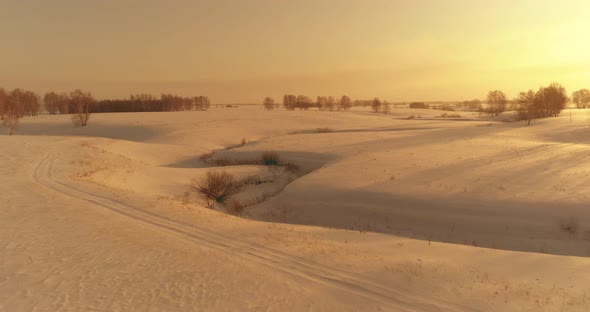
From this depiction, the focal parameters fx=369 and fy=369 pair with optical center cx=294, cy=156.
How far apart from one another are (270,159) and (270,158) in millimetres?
180

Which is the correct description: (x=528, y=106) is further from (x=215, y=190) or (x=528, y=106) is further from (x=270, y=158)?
(x=215, y=190)

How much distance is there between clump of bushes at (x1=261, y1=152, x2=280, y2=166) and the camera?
32.2 m

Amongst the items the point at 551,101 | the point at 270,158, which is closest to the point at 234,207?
the point at 270,158

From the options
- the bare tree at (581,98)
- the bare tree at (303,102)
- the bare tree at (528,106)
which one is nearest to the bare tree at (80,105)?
the bare tree at (528,106)

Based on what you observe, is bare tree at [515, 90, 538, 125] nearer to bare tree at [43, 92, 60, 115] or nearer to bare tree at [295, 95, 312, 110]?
bare tree at [295, 95, 312, 110]

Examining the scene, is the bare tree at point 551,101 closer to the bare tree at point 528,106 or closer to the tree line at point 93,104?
the bare tree at point 528,106

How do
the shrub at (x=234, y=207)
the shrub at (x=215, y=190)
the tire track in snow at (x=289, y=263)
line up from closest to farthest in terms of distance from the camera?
the tire track in snow at (x=289, y=263) < the shrub at (x=234, y=207) < the shrub at (x=215, y=190)

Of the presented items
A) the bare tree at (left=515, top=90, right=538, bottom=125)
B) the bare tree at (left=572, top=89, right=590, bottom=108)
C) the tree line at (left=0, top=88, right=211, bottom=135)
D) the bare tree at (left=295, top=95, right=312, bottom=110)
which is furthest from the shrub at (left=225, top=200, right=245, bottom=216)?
the bare tree at (left=572, top=89, right=590, bottom=108)

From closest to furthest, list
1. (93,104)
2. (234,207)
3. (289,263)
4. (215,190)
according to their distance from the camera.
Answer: (289,263), (234,207), (215,190), (93,104)

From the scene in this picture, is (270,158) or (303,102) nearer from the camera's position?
(270,158)

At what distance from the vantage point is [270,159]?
32.9 meters

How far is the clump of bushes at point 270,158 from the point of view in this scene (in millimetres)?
32234

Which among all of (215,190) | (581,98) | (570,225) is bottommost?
(570,225)

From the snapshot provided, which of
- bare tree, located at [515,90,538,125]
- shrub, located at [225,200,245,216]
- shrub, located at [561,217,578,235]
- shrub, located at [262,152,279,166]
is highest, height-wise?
bare tree, located at [515,90,538,125]
